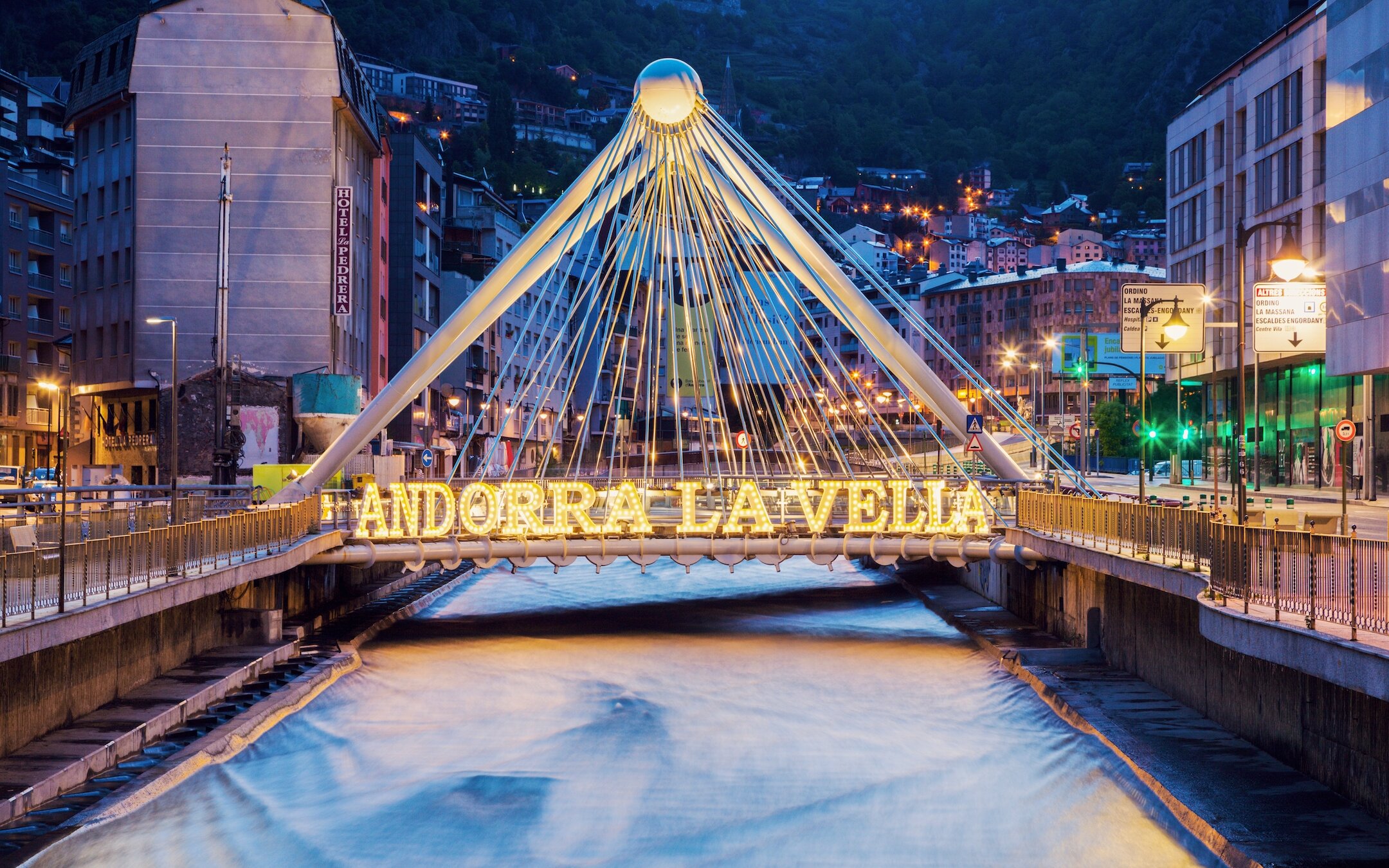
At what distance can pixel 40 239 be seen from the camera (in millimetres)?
85312

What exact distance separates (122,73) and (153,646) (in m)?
46.7

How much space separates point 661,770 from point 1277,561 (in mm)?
12947

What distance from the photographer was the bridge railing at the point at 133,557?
20062 millimetres

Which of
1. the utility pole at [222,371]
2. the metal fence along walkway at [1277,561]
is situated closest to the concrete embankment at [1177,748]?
the metal fence along walkway at [1277,561]

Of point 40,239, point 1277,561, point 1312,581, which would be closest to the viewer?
point 1312,581

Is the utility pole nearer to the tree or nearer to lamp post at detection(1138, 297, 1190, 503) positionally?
lamp post at detection(1138, 297, 1190, 503)

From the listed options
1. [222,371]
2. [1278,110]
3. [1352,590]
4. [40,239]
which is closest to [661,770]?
[1352,590]

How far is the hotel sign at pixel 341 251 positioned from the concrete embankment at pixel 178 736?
2861cm

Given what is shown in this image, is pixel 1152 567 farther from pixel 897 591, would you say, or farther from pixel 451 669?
pixel 897 591

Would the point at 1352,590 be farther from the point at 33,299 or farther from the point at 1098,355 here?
the point at 1098,355

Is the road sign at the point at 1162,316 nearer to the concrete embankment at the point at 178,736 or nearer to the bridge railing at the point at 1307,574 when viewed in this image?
the bridge railing at the point at 1307,574

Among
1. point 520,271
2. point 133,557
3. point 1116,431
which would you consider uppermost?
point 520,271

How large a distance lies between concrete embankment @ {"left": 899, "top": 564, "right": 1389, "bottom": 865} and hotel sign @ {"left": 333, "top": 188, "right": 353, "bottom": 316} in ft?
124

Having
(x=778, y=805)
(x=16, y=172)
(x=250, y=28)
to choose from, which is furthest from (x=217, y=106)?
(x=778, y=805)
